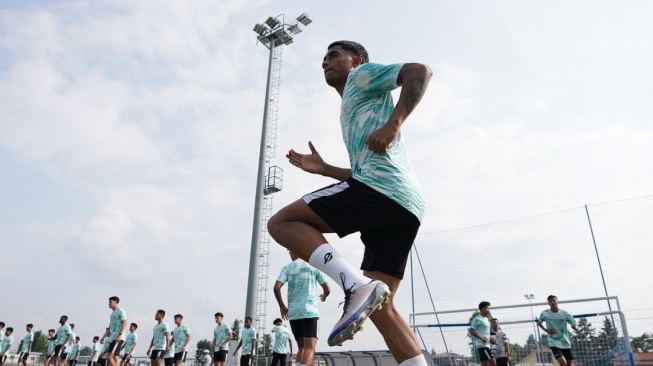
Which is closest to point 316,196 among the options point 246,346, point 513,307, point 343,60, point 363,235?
point 363,235

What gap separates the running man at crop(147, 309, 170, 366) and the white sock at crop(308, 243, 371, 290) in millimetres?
14197

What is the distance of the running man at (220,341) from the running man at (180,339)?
1.09 meters

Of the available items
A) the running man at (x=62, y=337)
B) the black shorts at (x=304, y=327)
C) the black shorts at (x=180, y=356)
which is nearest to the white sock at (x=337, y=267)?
the black shorts at (x=304, y=327)

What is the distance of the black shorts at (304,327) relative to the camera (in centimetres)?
714

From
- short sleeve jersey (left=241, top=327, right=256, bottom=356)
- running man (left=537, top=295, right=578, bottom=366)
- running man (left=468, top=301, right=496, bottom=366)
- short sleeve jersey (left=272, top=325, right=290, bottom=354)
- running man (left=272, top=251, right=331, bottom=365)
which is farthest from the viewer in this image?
short sleeve jersey (left=241, top=327, right=256, bottom=356)

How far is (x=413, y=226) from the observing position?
2.67 m

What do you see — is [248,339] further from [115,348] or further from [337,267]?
[337,267]

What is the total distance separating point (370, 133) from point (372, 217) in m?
0.56

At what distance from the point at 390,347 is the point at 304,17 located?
27.9 m

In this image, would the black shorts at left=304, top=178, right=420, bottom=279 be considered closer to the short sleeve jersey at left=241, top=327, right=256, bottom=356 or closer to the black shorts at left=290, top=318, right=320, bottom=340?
the black shorts at left=290, top=318, right=320, bottom=340

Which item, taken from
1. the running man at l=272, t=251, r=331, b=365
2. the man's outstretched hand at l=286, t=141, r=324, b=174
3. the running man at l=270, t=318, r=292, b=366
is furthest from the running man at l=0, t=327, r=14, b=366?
the man's outstretched hand at l=286, t=141, r=324, b=174

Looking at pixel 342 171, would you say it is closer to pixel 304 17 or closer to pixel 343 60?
pixel 343 60

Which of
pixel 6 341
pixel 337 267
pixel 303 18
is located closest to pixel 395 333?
pixel 337 267

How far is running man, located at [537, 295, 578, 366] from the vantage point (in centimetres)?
1100
